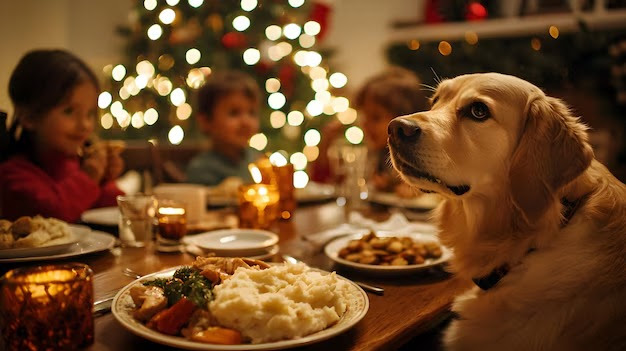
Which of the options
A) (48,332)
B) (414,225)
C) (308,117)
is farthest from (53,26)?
(48,332)

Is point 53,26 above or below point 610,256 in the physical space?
above

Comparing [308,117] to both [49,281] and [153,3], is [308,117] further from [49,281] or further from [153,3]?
[49,281]

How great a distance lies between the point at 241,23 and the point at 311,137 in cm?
124

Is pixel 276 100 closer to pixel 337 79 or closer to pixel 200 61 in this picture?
pixel 200 61

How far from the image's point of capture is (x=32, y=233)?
115 cm

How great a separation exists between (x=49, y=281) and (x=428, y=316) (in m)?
0.69

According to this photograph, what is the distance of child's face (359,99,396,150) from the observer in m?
3.02

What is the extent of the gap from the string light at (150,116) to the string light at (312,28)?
1.47 meters

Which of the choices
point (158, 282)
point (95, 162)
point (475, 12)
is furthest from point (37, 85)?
point (475, 12)

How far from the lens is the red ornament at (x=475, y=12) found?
463cm

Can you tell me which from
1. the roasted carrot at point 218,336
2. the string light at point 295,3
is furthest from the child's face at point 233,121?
the roasted carrot at point 218,336

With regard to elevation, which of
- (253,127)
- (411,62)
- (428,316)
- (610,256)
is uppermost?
(411,62)

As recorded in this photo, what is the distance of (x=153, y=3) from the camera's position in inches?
144

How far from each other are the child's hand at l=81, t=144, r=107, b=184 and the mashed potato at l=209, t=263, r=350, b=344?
Result: 4.48 feet
